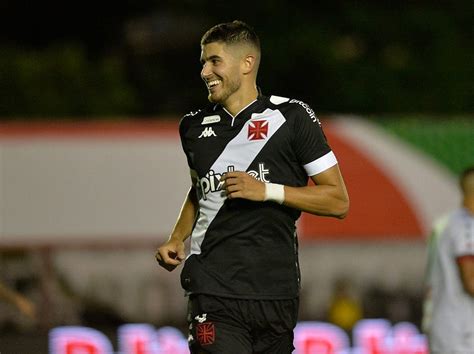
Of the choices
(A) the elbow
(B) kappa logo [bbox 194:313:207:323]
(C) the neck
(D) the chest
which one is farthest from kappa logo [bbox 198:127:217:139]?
(B) kappa logo [bbox 194:313:207:323]

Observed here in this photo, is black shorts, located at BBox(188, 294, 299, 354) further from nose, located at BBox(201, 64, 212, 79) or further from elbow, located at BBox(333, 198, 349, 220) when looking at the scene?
nose, located at BBox(201, 64, 212, 79)

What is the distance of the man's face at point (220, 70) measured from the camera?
550 cm

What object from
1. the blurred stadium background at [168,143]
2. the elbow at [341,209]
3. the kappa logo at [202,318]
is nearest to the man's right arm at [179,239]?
the kappa logo at [202,318]

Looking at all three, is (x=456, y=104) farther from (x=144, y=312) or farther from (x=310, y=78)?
(x=144, y=312)

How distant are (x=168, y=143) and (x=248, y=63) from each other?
10.2 metres

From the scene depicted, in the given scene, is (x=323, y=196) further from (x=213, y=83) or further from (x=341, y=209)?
(x=213, y=83)

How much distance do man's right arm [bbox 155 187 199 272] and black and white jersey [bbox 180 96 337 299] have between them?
3.1 inches

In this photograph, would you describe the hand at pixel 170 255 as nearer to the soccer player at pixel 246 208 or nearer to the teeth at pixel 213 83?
the soccer player at pixel 246 208

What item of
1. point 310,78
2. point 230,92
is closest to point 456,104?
point 310,78

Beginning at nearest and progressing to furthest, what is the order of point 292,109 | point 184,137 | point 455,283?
1. point 292,109
2. point 184,137
3. point 455,283

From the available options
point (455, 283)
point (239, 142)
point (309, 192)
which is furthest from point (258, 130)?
point (455, 283)

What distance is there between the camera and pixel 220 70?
18.1 feet

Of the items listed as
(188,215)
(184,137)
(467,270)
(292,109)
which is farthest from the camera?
(467,270)

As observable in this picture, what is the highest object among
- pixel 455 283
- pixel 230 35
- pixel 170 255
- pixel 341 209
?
pixel 230 35
